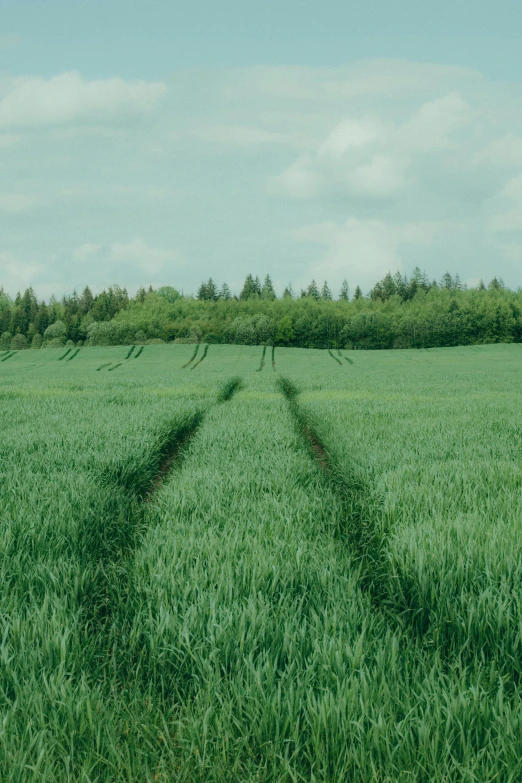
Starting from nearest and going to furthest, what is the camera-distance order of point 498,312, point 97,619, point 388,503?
point 97,619 → point 388,503 → point 498,312

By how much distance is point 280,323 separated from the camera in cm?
11900

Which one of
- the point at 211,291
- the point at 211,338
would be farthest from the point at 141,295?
the point at 211,338

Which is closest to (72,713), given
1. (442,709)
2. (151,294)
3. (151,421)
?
(442,709)

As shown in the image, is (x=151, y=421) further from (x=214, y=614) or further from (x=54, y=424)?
(x=214, y=614)

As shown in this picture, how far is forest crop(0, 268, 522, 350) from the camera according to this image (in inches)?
4281

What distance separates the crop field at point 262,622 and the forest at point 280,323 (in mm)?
98992

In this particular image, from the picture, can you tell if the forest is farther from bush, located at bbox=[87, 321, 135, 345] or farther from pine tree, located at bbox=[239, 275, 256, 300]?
pine tree, located at bbox=[239, 275, 256, 300]

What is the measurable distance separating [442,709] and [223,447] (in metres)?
6.49

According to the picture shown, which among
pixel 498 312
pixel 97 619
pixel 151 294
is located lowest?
pixel 97 619

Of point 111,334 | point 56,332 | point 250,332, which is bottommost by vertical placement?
point 250,332

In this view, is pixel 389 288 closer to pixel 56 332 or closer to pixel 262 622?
pixel 56 332

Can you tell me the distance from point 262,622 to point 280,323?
386ft

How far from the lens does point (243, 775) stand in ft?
6.22

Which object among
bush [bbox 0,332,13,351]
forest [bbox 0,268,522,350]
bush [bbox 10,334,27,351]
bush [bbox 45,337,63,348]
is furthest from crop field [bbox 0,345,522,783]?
bush [bbox 0,332,13,351]
